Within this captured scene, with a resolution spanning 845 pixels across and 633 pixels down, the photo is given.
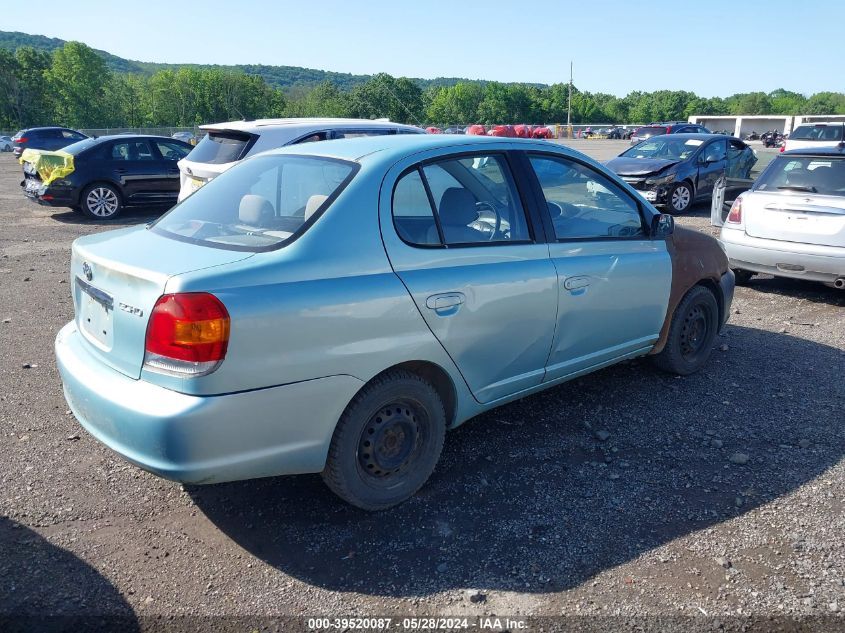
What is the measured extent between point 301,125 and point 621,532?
694cm

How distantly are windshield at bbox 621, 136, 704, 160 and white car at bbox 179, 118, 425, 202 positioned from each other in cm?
736

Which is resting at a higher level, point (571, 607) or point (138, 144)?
point (138, 144)

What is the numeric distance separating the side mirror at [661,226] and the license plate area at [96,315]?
10.8ft

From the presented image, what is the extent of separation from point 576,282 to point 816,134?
23.0m

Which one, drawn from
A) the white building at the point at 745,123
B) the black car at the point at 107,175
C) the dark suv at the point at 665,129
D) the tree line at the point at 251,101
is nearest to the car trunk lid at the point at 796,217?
the black car at the point at 107,175

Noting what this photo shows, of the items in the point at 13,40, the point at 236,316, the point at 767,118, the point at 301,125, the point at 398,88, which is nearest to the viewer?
the point at 236,316

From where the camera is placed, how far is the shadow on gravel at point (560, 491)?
9.96 feet

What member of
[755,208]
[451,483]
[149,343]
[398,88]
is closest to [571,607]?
[451,483]

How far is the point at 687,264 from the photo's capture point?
486 centimetres

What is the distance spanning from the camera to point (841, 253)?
6723 millimetres

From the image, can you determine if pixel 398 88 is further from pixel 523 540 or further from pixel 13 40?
pixel 13 40

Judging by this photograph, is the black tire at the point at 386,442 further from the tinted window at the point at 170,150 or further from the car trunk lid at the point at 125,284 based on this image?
the tinted window at the point at 170,150

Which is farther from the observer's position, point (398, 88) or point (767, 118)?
point (398, 88)

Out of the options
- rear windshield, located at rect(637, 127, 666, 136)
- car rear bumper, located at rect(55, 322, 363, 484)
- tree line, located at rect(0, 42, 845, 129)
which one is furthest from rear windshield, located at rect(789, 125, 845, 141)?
tree line, located at rect(0, 42, 845, 129)
